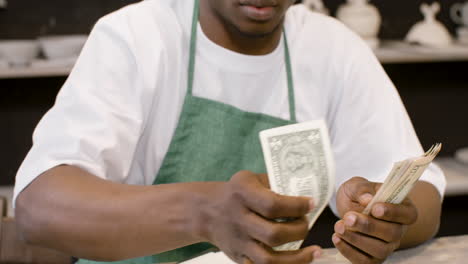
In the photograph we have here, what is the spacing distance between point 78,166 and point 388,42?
6.76 feet

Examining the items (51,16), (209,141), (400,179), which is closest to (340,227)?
(400,179)

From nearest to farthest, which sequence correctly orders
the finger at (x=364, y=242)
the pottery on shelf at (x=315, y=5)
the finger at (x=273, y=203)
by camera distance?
the finger at (x=273, y=203), the finger at (x=364, y=242), the pottery on shelf at (x=315, y=5)

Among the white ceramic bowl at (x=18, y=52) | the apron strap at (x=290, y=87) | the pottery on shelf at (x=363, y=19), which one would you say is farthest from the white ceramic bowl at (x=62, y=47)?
the apron strap at (x=290, y=87)

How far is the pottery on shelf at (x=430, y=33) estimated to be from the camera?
286cm

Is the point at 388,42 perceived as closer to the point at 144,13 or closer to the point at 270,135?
the point at 144,13

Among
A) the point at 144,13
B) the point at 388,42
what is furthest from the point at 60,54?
the point at 388,42

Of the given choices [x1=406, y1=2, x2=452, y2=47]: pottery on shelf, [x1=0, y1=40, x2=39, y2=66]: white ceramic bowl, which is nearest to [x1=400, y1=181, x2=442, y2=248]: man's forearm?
[x1=406, y1=2, x2=452, y2=47]: pottery on shelf

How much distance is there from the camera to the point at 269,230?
0.97 m

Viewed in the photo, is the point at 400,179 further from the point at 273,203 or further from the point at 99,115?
the point at 99,115

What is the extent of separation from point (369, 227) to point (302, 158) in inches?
8.2

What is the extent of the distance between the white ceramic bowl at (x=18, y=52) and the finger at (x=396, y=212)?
178cm

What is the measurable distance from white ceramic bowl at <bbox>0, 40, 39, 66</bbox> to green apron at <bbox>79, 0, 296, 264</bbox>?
122 centimetres

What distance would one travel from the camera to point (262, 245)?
3.27ft

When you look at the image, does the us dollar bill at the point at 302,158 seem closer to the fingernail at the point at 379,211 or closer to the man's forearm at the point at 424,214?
the fingernail at the point at 379,211
